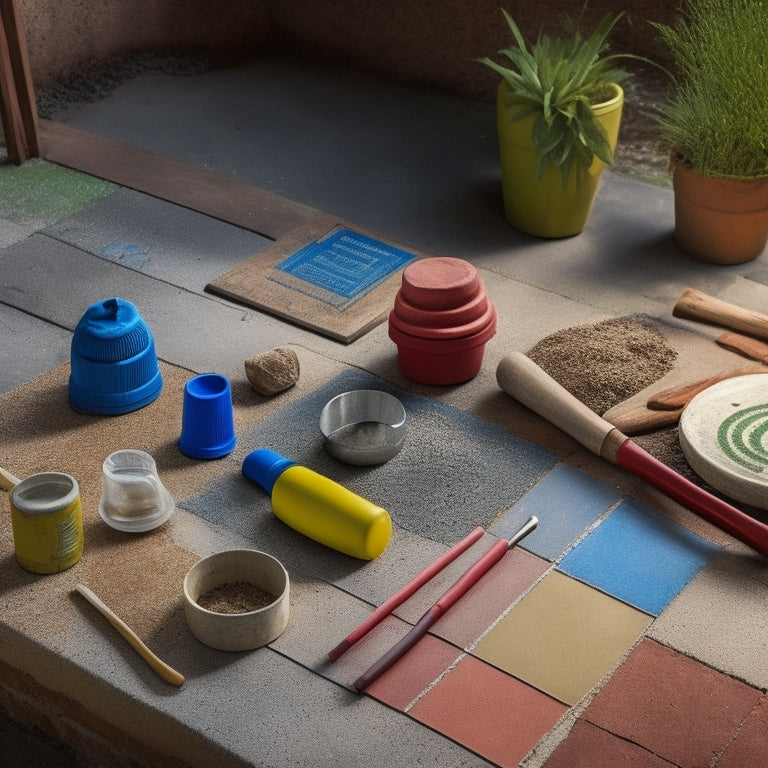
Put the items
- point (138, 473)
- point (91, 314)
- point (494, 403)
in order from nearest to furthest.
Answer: point (138, 473)
point (91, 314)
point (494, 403)

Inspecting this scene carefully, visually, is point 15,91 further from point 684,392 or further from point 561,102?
point 684,392

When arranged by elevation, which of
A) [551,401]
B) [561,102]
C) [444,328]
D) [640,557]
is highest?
[561,102]

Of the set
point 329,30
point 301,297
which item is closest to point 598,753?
point 301,297

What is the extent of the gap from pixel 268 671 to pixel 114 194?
2560 millimetres

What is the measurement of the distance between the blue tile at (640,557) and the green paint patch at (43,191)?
98.8 inches

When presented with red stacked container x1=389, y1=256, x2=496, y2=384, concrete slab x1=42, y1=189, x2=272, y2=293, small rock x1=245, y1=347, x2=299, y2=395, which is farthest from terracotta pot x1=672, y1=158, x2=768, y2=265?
small rock x1=245, y1=347, x2=299, y2=395

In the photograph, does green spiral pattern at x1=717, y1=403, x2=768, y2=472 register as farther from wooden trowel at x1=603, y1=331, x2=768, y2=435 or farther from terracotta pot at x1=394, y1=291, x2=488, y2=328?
terracotta pot at x1=394, y1=291, x2=488, y2=328

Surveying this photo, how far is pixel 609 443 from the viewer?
3229mm

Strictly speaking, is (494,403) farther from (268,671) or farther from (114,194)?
(114,194)

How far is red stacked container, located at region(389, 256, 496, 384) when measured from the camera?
346 centimetres

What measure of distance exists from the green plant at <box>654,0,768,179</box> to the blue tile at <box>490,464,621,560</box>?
1463 millimetres

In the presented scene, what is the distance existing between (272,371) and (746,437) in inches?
54.5

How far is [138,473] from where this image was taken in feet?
9.94

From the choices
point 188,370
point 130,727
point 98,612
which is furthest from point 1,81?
point 130,727
